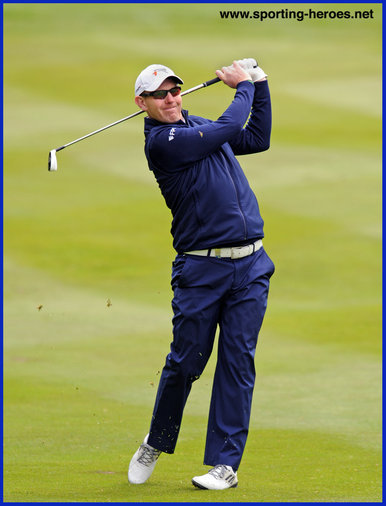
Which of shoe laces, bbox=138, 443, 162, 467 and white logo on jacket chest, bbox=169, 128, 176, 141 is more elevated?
white logo on jacket chest, bbox=169, 128, 176, 141

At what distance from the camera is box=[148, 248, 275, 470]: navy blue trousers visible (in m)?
5.28

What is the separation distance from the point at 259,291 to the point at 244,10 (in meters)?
18.4

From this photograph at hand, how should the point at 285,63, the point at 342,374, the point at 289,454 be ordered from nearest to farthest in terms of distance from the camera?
the point at 289,454
the point at 342,374
the point at 285,63

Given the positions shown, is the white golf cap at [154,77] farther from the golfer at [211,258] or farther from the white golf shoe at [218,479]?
the white golf shoe at [218,479]

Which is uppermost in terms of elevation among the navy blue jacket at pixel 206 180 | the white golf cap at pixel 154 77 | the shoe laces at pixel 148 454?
the white golf cap at pixel 154 77

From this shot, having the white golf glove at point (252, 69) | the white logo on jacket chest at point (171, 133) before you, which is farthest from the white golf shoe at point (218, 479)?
the white golf glove at point (252, 69)

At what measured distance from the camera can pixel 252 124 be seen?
18.5ft

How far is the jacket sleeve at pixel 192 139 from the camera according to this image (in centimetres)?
513

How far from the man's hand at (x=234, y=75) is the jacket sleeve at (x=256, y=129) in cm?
18

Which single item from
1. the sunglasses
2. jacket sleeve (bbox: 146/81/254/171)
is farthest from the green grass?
the sunglasses

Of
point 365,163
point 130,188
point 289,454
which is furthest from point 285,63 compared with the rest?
point 289,454

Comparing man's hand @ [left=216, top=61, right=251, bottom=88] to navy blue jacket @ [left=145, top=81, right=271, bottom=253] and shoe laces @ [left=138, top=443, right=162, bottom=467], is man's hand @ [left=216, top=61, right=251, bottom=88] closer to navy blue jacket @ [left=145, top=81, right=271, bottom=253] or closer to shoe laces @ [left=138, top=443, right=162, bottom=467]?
navy blue jacket @ [left=145, top=81, right=271, bottom=253]

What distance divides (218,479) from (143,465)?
49 cm

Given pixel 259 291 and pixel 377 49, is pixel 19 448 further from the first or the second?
pixel 377 49
